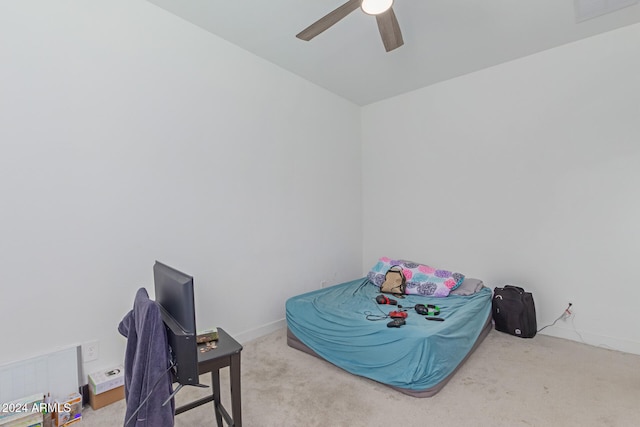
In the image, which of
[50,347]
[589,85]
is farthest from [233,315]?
[589,85]

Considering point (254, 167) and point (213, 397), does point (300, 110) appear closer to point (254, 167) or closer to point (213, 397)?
point (254, 167)

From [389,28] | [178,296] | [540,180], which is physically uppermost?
[389,28]

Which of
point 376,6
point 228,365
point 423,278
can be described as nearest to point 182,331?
point 228,365

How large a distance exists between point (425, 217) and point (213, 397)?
119 inches

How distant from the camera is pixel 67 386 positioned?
195cm

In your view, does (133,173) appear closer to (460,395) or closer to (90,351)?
(90,351)

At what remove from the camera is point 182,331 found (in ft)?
4.23

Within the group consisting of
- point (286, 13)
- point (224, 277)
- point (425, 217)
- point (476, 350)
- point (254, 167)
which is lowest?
point (476, 350)

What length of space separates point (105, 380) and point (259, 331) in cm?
134

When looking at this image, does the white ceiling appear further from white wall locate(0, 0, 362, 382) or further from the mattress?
the mattress

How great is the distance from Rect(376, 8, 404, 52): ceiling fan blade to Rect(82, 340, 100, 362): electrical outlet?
2.79 m

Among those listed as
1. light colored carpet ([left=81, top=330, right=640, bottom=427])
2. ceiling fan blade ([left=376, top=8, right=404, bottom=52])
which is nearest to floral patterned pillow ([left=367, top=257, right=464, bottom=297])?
light colored carpet ([left=81, top=330, right=640, bottom=427])

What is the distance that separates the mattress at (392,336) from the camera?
2084 millimetres

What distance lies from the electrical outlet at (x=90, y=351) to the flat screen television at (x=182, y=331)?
114cm
